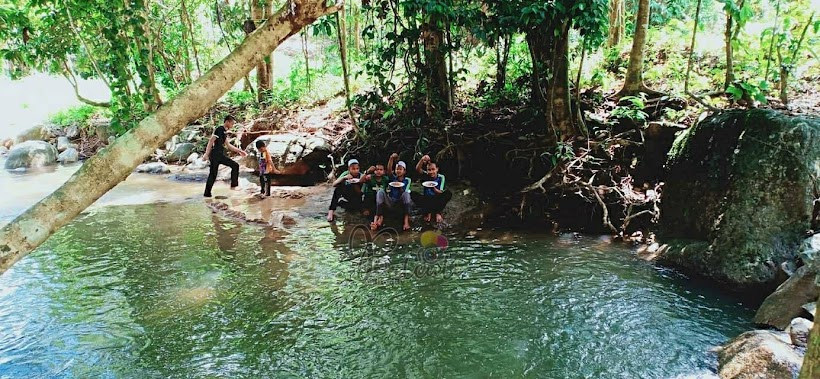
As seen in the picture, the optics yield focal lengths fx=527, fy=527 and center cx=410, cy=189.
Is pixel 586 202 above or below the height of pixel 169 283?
A: above

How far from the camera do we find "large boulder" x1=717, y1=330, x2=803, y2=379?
→ 355 cm

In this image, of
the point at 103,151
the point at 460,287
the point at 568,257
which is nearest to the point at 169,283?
the point at 460,287

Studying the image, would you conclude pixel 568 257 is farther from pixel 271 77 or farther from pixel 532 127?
pixel 271 77

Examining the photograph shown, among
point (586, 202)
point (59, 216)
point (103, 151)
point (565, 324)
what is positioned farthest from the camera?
point (586, 202)

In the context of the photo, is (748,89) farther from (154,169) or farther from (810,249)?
(154,169)

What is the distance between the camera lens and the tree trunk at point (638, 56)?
8.26 metres

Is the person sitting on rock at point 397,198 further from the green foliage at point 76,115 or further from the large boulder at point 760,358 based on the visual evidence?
the green foliage at point 76,115

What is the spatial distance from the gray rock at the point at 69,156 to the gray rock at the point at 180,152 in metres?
3.71

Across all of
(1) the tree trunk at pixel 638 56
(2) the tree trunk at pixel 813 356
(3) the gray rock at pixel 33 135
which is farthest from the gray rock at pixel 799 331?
(3) the gray rock at pixel 33 135

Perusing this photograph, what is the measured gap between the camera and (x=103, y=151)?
2447mm

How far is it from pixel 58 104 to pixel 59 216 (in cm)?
2449

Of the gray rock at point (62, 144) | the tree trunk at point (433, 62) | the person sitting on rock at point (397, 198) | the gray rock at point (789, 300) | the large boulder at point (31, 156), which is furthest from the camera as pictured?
the gray rock at point (62, 144)

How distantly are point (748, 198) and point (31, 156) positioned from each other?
17.5 metres

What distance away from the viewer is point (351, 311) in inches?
199
